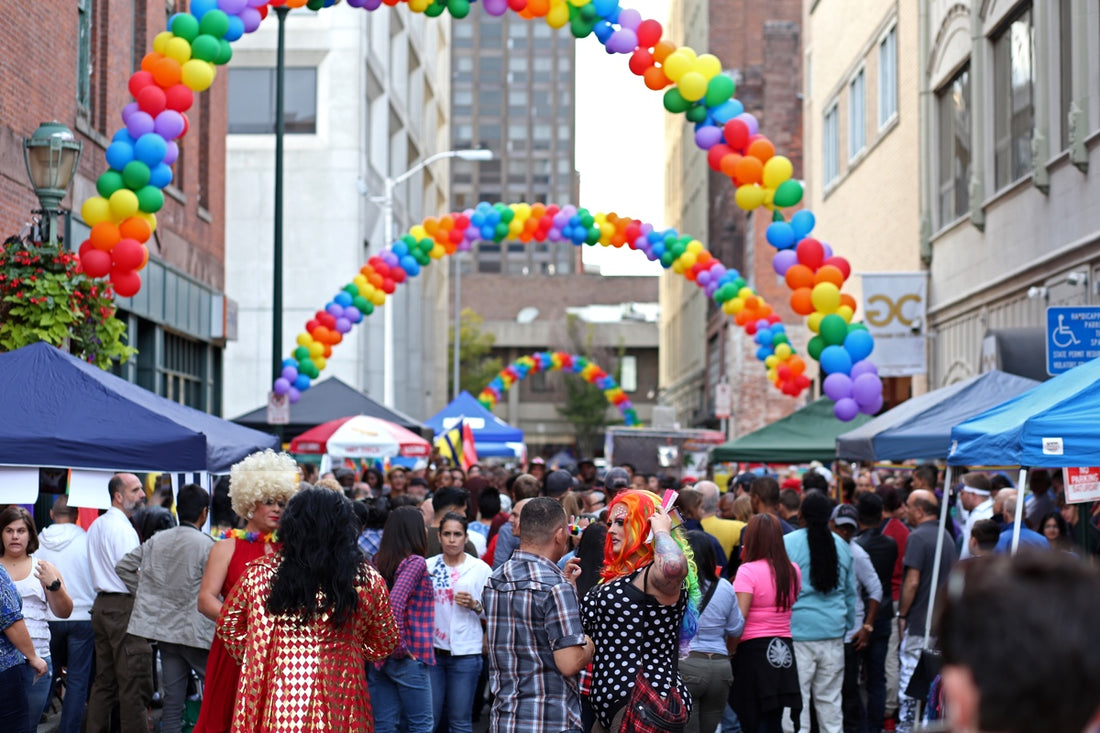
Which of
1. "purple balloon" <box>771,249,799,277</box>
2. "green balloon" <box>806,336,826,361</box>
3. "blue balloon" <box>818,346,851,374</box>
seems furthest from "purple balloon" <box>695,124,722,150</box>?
"blue balloon" <box>818,346,851,374</box>

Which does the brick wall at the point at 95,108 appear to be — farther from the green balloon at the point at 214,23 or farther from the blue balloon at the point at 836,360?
the blue balloon at the point at 836,360

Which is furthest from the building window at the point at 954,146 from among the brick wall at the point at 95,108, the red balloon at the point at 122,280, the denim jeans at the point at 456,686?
the denim jeans at the point at 456,686

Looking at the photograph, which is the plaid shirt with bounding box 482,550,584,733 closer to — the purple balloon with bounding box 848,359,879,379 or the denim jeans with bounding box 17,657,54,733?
the denim jeans with bounding box 17,657,54,733

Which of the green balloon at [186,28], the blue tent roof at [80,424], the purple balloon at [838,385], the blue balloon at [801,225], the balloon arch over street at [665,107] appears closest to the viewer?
the blue tent roof at [80,424]

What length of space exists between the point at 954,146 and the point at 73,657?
19239 millimetres

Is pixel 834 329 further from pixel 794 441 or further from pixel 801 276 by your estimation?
pixel 794 441

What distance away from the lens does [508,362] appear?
107m

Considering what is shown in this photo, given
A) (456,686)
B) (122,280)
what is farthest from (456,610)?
(122,280)

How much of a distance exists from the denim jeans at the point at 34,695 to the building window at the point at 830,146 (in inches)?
1192

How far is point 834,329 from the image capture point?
55.9 ft

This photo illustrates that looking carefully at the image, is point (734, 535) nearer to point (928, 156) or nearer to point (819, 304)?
point (819, 304)

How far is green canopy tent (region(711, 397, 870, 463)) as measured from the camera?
2305 centimetres

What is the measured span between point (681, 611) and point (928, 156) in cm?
2154

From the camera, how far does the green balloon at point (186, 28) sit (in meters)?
16.1
